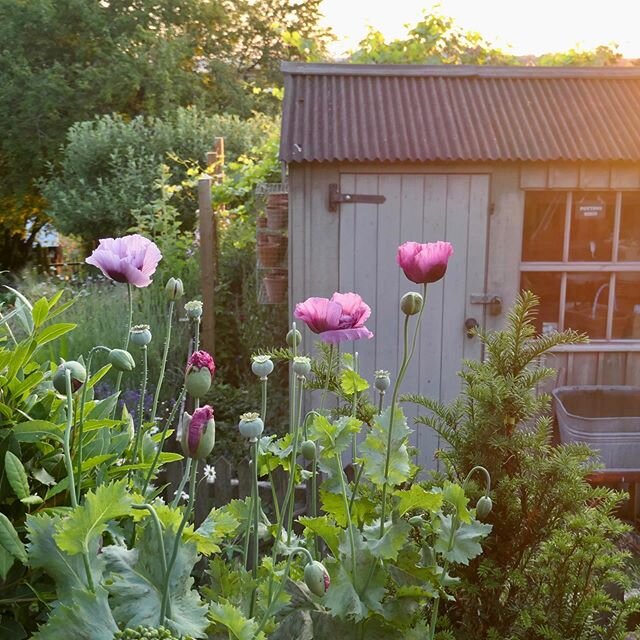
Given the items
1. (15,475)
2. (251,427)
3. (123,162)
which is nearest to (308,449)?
→ (251,427)

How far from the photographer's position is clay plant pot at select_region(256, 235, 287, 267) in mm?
5078

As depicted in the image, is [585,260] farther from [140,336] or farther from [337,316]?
[140,336]

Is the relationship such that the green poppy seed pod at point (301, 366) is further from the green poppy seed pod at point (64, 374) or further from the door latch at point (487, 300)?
the door latch at point (487, 300)

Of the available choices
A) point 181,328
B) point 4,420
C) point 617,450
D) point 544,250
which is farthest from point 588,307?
point 4,420

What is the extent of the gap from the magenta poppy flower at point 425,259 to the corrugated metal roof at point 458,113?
10.4 feet

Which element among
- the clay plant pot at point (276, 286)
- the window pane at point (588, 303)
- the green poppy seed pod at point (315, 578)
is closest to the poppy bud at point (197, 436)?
the green poppy seed pod at point (315, 578)

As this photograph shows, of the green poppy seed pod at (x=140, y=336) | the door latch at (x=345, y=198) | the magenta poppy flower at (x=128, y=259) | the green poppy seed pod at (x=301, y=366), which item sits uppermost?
the door latch at (x=345, y=198)

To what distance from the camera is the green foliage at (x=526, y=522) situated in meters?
1.54

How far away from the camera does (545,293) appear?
4891mm

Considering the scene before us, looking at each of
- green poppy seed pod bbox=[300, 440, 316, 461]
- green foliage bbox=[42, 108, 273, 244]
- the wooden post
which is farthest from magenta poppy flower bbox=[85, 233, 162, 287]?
green foliage bbox=[42, 108, 273, 244]

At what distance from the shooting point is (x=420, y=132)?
4.59 meters

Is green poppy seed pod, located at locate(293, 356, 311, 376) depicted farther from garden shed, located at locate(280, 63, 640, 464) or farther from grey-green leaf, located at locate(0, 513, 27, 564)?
garden shed, located at locate(280, 63, 640, 464)

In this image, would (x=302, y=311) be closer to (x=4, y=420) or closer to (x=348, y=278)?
(x=4, y=420)

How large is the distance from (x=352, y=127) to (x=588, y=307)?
1935 mm
